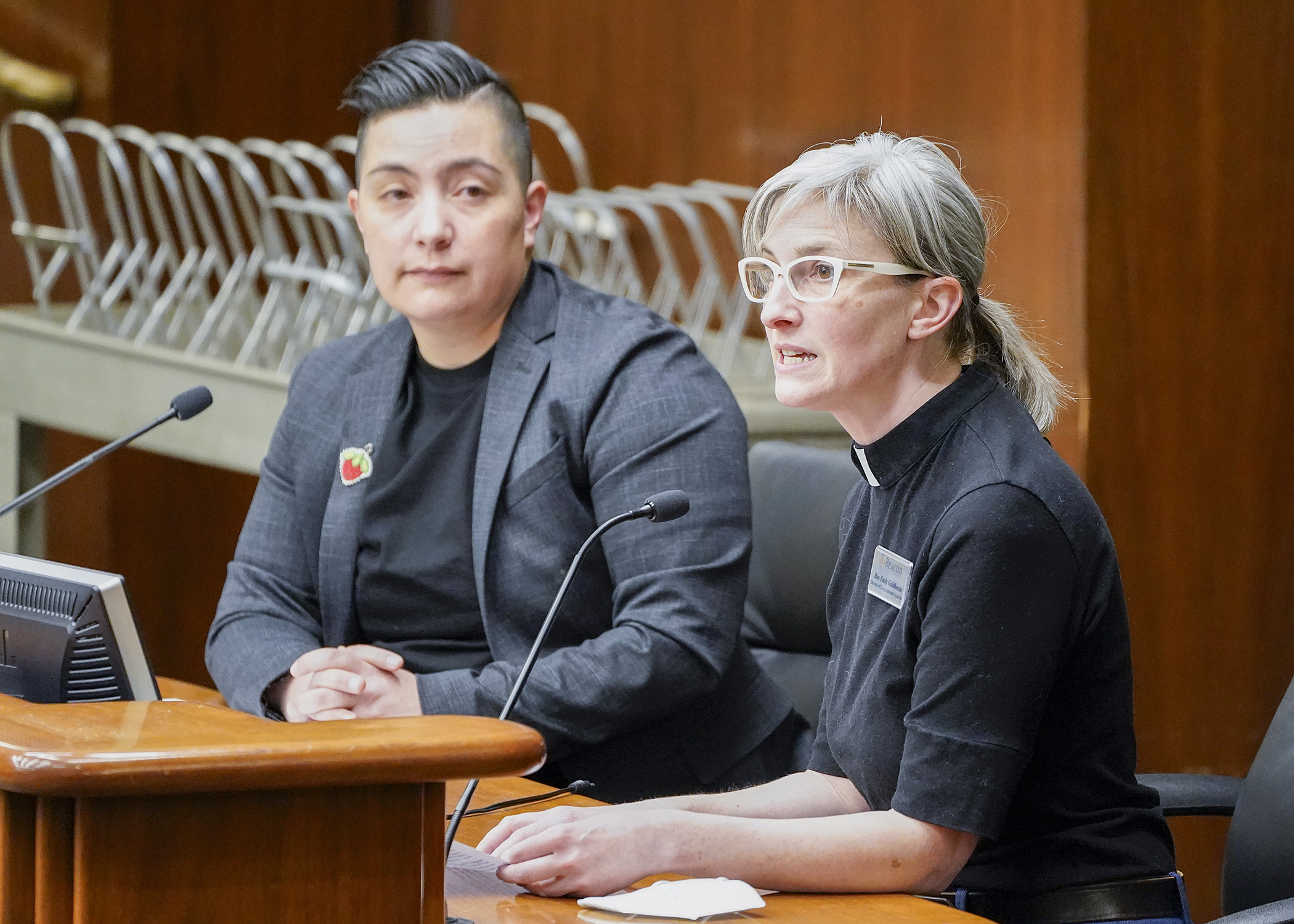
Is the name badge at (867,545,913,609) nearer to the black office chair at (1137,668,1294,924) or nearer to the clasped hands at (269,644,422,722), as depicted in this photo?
the black office chair at (1137,668,1294,924)

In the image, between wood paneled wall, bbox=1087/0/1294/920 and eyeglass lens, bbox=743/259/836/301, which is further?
wood paneled wall, bbox=1087/0/1294/920

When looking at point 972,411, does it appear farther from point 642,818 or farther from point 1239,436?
point 1239,436

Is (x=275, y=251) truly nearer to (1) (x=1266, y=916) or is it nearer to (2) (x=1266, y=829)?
(2) (x=1266, y=829)

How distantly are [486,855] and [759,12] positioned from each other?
3.34 m

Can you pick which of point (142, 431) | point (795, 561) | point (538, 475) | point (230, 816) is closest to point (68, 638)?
point (230, 816)

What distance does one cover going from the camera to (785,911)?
1.25 m

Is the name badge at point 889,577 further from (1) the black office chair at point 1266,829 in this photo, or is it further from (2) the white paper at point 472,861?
(1) the black office chair at point 1266,829

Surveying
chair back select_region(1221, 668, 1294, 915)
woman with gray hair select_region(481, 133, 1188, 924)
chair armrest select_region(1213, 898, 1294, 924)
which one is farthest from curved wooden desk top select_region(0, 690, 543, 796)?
chair back select_region(1221, 668, 1294, 915)

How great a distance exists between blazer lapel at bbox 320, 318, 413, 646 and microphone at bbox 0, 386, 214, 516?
291 mm

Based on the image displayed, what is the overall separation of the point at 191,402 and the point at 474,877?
30.7 inches

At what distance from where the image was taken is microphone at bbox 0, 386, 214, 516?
172cm

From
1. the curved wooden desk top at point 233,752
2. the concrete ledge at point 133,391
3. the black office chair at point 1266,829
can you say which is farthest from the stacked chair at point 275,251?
the curved wooden desk top at point 233,752

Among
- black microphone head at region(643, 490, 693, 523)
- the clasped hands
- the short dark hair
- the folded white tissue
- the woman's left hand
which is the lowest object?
the clasped hands

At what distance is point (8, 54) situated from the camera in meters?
5.25
